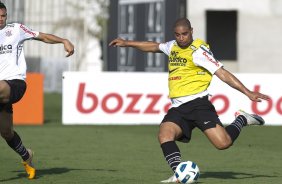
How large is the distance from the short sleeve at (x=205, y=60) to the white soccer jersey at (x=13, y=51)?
2164 millimetres

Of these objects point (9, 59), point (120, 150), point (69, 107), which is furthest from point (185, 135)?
point (69, 107)

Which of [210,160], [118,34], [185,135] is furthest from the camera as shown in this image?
[118,34]

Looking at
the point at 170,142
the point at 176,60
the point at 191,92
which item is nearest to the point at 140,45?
the point at 176,60

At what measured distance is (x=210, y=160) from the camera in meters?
15.8

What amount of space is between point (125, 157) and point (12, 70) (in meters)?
3.86

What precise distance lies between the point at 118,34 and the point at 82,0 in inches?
929

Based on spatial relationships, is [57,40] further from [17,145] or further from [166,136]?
[166,136]

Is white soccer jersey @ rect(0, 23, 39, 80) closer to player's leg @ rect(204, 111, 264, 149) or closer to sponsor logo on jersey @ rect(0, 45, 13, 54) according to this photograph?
sponsor logo on jersey @ rect(0, 45, 13, 54)

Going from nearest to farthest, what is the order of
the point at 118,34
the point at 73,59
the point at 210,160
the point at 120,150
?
the point at 210,160
the point at 120,150
the point at 118,34
the point at 73,59

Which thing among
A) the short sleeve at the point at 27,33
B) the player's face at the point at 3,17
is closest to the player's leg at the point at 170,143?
the short sleeve at the point at 27,33

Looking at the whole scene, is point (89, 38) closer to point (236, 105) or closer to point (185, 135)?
point (236, 105)

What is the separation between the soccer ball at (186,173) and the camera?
38.9 ft

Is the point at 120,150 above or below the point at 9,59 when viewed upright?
below

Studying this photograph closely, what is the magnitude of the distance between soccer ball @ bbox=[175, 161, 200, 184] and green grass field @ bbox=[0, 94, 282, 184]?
649 millimetres
